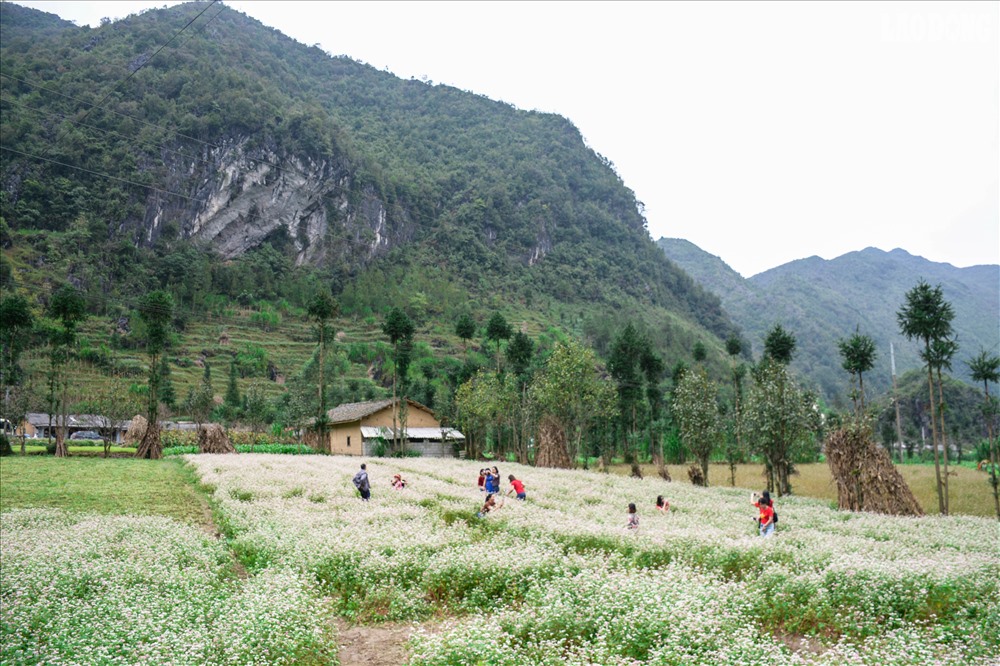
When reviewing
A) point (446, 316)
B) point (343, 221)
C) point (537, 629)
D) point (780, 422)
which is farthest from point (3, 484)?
point (343, 221)

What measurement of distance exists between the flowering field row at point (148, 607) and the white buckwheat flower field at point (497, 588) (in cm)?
4

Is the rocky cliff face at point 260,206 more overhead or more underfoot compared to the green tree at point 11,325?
more overhead

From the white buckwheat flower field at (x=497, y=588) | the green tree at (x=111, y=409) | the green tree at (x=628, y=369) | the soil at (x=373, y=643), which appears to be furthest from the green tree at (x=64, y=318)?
the soil at (x=373, y=643)

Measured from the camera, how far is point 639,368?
67750 mm

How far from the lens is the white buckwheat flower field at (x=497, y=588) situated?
8.62 metres

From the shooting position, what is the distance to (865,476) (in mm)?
29328

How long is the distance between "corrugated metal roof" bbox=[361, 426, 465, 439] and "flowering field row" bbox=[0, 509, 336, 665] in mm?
51512

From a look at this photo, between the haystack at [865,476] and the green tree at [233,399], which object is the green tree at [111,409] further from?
the haystack at [865,476]

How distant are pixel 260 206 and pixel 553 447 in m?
153

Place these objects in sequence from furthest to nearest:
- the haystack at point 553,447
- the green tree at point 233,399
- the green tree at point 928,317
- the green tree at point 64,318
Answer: the green tree at point 233,399
the green tree at point 64,318
the haystack at point 553,447
the green tree at point 928,317

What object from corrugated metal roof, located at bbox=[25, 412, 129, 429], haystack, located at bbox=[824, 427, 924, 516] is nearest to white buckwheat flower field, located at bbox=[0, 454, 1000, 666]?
haystack, located at bbox=[824, 427, 924, 516]

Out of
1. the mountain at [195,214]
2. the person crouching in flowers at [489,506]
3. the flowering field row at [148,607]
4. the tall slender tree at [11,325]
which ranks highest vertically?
the mountain at [195,214]

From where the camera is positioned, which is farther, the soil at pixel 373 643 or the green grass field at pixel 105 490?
the green grass field at pixel 105 490

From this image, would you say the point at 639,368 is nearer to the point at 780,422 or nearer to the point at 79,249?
the point at 780,422
